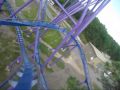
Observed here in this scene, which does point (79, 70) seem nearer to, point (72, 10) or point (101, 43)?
point (72, 10)

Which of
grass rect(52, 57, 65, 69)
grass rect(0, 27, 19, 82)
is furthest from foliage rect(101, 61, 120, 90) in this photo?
grass rect(0, 27, 19, 82)

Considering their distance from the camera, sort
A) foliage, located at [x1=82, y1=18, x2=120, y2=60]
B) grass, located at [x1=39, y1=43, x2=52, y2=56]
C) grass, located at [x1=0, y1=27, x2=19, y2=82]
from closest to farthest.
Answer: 1. grass, located at [x1=0, y1=27, x2=19, y2=82]
2. grass, located at [x1=39, y1=43, x2=52, y2=56]
3. foliage, located at [x1=82, y1=18, x2=120, y2=60]

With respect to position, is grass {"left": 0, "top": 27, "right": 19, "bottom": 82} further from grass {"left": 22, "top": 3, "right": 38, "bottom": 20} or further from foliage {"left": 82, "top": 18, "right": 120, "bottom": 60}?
foliage {"left": 82, "top": 18, "right": 120, "bottom": 60}

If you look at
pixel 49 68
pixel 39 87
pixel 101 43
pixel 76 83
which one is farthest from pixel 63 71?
pixel 101 43

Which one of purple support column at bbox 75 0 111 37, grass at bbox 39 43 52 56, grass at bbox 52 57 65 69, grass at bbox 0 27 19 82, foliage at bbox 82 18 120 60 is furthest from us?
foliage at bbox 82 18 120 60

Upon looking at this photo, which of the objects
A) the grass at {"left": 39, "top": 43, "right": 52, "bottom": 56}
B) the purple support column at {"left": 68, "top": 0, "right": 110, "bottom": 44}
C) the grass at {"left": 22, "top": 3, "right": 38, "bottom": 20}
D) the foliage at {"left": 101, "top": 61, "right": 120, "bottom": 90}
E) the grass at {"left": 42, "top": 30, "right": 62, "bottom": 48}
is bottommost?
the foliage at {"left": 101, "top": 61, "right": 120, "bottom": 90}

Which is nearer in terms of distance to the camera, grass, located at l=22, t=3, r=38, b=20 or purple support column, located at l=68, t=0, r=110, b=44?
purple support column, located at l=68, t=0, r=110, b=44

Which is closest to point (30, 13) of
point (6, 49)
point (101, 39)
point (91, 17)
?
point (6, 49)
